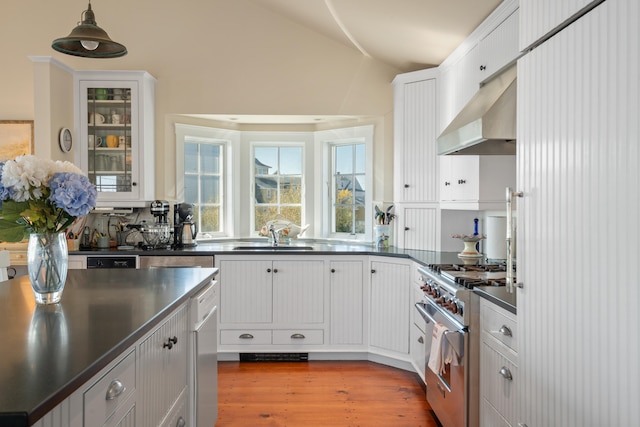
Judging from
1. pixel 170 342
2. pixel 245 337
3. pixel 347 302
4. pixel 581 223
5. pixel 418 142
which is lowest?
pixel 245 337

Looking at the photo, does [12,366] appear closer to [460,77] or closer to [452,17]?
[452,17]

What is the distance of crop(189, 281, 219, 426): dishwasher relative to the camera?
2521mm

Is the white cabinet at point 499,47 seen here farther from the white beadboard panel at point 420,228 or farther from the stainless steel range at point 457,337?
the white beadboard panel at point 420,228

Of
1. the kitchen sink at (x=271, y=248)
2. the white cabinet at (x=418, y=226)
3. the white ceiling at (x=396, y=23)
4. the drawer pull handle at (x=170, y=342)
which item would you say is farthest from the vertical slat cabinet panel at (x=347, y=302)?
the drawer pull handle at (x=170, y=342)

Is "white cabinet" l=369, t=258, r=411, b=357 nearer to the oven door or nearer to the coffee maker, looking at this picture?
the oven door

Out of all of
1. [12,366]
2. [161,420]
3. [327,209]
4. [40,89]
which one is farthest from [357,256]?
[12,366]

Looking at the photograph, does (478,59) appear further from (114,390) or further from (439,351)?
(114,390)

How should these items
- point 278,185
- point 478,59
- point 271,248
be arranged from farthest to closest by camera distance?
point 278,185, point 271,248, point 478,59

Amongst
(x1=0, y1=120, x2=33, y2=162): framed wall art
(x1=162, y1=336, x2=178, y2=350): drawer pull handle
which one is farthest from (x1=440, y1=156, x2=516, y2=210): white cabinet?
(x1=0, y1=120, x2=33, y2=162): framed wall art

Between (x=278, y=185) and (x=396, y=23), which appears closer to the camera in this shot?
(x=396, y=23)

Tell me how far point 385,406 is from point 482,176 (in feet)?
5.30

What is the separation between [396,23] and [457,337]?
2268 mm

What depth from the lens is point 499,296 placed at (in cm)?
232

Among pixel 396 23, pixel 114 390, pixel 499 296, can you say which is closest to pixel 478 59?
pixel 396 23
